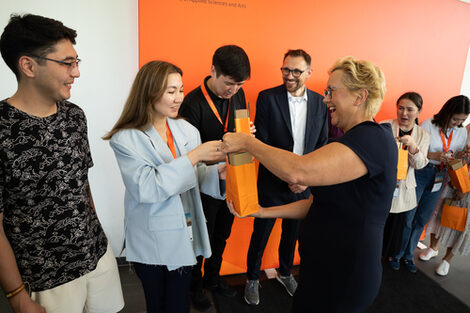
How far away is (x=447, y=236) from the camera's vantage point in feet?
10.7

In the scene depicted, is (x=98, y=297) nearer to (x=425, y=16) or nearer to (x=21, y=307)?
(x=21, y=307)

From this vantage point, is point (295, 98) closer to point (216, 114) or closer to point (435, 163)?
point (216, 114)

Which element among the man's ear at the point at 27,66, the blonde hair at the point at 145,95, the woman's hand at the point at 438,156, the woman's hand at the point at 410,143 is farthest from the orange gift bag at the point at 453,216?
the man's ear at the point at 27,66

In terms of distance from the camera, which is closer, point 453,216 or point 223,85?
point 223,85

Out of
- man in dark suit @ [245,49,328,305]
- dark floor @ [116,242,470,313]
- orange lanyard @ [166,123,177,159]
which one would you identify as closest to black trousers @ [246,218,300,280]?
man in dark suit @ [245,49,328,305]

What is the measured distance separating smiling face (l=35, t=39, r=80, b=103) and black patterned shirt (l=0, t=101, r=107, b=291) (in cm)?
10

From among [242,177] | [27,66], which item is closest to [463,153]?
[242,177]

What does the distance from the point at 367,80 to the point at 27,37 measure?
59.2 inches

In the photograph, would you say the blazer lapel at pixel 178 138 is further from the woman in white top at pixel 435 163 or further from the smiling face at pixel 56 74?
the woman in white top at pixel 435 163

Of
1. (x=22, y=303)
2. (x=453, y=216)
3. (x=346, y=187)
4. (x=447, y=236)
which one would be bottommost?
(x=447, y=236)

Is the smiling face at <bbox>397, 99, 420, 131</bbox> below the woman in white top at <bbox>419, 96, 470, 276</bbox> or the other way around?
the other way around

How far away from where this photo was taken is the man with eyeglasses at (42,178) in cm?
117

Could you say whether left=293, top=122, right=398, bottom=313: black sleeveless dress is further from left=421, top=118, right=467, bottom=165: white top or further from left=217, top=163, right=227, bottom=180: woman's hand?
Answer: left=421, top=118, right=467, bottom=165: white top

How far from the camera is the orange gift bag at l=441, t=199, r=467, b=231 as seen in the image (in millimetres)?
3102
